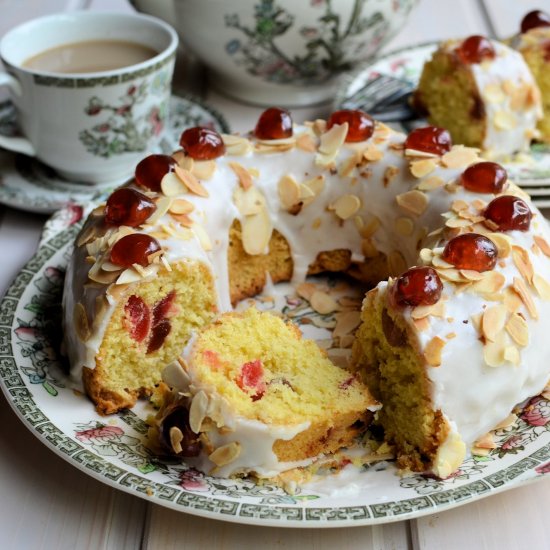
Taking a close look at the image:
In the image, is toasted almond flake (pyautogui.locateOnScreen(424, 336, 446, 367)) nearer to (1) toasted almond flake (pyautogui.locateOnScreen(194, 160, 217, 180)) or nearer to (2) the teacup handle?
(1) toasted almond flake (pyautogui.locateOnScreen(194, 160, 217, 180))

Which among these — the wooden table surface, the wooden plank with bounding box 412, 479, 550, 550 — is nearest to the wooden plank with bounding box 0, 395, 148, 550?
the wooden table surface

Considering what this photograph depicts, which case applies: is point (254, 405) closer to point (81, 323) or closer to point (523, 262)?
point (81, 323)

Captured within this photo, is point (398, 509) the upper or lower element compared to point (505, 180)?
lower

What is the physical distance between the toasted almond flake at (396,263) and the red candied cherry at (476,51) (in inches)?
23.8

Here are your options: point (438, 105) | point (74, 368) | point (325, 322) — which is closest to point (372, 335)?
point (325, 322)

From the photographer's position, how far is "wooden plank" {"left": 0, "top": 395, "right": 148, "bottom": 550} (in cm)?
130

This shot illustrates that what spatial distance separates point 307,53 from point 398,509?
1.40 metres

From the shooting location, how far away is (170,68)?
6.87 feet

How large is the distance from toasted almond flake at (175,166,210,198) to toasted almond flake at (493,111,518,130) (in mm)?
816

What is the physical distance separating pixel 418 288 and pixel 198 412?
14.8 inches

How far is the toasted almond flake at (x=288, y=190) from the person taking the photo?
67.4 inches

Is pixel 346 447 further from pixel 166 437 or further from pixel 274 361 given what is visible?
pixel 166 437

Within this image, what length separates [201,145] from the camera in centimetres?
167

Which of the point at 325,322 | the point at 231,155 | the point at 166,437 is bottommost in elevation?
the point at 325,322
